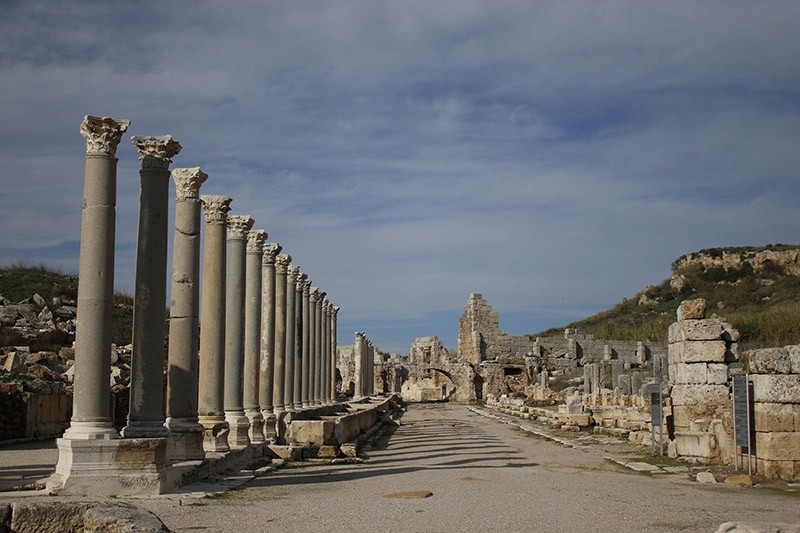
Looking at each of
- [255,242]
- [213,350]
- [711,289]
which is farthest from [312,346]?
[711,289]

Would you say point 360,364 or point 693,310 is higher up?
point 693,310

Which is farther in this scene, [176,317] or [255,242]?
[255,242]

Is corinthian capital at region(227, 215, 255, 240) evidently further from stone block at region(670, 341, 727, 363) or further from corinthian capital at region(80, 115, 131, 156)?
stone block at region(670, 341, 727, 363)

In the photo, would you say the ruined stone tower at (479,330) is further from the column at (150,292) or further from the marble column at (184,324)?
the column at (150,292)

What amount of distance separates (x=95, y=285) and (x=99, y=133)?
1.90m

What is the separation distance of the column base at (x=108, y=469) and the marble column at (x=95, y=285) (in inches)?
7.7

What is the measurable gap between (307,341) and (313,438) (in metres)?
11.3

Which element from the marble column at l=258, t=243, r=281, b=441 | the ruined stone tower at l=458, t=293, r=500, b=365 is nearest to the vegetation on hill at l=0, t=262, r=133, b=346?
the marble column at l=258, t=243, r=281, b=441

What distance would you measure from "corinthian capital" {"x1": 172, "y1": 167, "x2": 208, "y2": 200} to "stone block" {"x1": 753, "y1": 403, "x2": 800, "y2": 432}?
365 inches

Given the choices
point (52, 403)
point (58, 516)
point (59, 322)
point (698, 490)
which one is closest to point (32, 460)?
point (52, 403)

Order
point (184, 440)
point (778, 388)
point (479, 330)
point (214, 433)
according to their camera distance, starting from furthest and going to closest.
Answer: point (479, 330), point (214, 433), point (778, 388), point (184, 440)

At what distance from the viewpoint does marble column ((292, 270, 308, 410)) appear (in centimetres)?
2506

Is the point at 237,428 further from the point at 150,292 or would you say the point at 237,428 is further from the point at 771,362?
the point at 771,362

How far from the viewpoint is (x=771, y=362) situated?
1393 cm
